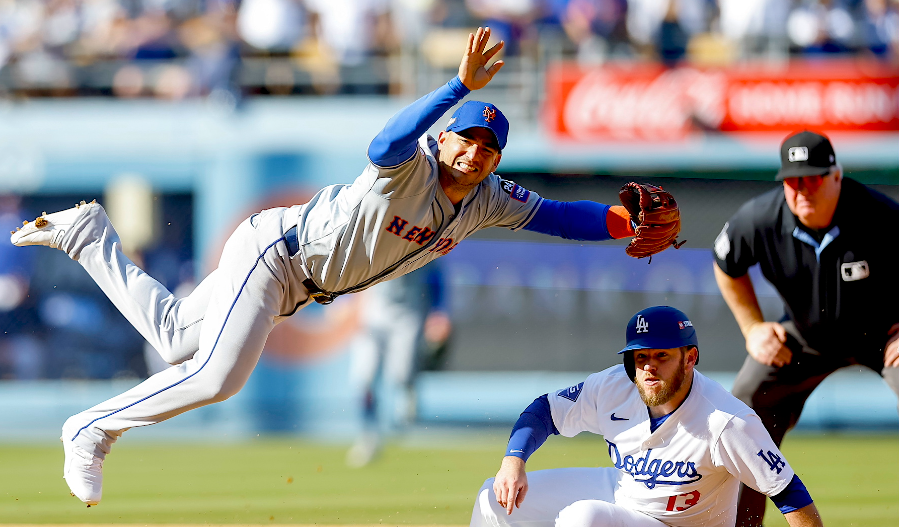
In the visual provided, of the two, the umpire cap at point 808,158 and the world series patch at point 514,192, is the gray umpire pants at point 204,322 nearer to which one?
the world series patch at point 514,192

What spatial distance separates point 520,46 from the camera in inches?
441

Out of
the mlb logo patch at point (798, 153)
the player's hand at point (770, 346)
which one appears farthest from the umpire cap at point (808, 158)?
the player's hand at point (770, 346)

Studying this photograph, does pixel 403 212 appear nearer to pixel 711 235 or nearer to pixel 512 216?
pixel 512 216

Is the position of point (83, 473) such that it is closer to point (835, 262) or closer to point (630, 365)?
point (630, 365)

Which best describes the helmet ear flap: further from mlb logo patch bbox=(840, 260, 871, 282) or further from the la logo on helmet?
mlb logo patch bbox=(840, 260, 871, 282)

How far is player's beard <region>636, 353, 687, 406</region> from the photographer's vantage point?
A: 3.59 metres

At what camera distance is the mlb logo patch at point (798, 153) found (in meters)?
4.29

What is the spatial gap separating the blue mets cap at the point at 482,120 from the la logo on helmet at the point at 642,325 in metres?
0.86

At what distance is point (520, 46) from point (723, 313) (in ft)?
12.3

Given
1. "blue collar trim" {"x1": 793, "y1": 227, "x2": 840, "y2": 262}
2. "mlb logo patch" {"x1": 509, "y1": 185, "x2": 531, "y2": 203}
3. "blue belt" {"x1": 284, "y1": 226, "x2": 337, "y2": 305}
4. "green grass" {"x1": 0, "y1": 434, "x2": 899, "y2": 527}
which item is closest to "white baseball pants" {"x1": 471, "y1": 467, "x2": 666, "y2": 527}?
"blue belt" {"x1": 284, "y1": 226, "x2": 337, "y2": 305}

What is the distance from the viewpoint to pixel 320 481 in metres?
6.95

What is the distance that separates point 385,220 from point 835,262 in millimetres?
2155

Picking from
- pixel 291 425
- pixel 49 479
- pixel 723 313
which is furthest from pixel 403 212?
pixel 723 313

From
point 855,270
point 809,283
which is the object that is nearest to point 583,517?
point 809,283
